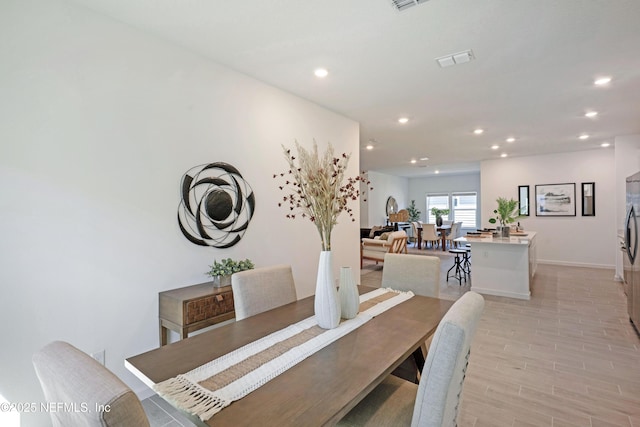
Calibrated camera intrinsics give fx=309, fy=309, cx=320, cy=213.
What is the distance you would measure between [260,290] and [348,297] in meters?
0.61

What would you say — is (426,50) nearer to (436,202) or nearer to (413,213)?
(413,213)

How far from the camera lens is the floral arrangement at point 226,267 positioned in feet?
8.21

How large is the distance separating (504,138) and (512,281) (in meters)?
2.70

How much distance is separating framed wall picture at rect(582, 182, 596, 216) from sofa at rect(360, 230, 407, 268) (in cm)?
407

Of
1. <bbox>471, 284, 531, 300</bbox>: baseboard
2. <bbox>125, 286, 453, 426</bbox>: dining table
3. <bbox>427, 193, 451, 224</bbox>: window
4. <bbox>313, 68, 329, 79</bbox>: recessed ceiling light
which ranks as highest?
<bbox>313, 68, 329, 79</bbox>: recessed ceiling light

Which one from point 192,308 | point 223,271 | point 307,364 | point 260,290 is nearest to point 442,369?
point 307,364

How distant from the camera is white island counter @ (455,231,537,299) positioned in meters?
4.63

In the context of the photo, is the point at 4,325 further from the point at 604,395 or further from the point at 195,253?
the point at 604,395

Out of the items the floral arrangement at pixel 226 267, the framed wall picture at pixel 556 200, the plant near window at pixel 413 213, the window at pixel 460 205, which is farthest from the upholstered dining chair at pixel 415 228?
the floral arrangement at pixel 226 267

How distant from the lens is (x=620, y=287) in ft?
17.0

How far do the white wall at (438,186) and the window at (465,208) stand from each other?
0.19 metres

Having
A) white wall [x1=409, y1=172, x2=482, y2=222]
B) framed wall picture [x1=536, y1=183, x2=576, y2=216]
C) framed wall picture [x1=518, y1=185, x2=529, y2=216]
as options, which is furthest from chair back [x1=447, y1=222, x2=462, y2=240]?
framed wall picture [x1=536, y1=183, x2=576, y2=216]

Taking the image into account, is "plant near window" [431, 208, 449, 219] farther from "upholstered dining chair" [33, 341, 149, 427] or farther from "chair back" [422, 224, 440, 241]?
"upholstered dining chair" [33, 341, 149, 427]

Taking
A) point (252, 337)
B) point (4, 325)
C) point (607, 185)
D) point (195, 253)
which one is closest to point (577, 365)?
point (252, 337)
